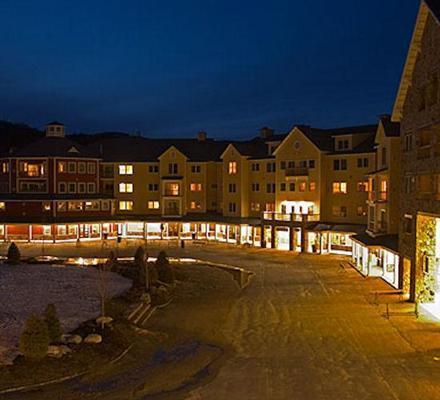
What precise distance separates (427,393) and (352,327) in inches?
305

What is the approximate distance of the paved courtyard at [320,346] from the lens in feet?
55.8

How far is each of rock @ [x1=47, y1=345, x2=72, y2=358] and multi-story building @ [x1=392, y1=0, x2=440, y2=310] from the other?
17.8 m

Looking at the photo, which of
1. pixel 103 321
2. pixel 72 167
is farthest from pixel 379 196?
pixel 72 167

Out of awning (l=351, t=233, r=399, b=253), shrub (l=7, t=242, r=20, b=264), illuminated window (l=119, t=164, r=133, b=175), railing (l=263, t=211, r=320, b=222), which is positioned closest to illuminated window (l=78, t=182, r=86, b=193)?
illuminated window (l=119, t=164, r=133, b=175)

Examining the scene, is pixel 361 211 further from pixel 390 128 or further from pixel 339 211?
pixel 390 128

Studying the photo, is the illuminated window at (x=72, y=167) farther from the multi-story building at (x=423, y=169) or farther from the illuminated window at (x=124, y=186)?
the multi-story building at (x=423, y=169)

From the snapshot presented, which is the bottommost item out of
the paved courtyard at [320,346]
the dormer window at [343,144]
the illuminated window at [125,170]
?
the paved courtyard at [320,346]

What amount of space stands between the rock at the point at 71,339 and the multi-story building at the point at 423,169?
56.5ft

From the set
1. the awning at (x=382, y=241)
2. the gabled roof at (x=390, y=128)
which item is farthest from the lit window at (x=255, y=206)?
the gabled roof at (x=390, y=128)

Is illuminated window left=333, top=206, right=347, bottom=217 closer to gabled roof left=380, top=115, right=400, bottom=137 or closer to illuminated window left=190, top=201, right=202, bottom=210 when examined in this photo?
gabled roof left=380, top=115, right=400, bottom=137

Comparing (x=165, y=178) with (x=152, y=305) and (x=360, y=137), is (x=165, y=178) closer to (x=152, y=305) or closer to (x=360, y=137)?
(x=360, y=137)

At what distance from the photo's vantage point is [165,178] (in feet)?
216

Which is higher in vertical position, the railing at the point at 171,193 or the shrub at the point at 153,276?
the railing at the point at 171,193

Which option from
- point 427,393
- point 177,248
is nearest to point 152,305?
point 427,393
